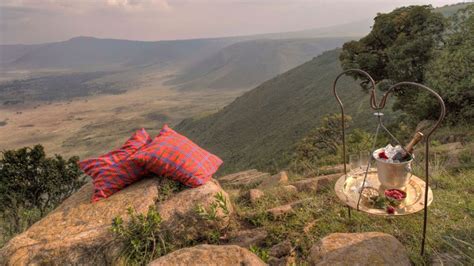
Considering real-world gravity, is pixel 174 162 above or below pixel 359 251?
above

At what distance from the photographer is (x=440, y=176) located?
599 centimetres

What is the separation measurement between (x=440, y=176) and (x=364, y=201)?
132 inches

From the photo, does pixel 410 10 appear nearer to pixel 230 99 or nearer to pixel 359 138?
pixel 359 138

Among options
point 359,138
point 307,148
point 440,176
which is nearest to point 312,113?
point 307,148

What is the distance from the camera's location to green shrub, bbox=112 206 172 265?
4.05m

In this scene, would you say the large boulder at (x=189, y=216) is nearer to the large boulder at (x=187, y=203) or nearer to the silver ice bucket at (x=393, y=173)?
the large boulder at (x=187, y=203)

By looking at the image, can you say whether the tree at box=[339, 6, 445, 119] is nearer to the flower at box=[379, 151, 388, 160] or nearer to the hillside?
the flower at box=[379, 151, 388, 160]

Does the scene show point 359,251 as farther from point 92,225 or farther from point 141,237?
point 92,225

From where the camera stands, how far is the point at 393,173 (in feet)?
11.5

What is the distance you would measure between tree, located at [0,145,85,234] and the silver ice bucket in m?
15.6

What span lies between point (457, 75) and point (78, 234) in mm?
15043

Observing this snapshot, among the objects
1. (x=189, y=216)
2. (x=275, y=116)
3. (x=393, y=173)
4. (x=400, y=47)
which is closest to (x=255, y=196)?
(x=189, y=216)

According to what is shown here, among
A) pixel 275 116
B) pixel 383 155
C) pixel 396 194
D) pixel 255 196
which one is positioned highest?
pixel 383 155

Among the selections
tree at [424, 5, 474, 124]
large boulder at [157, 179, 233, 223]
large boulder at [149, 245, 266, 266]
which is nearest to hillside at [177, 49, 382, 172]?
tree at [424, 5, 474, 124]
